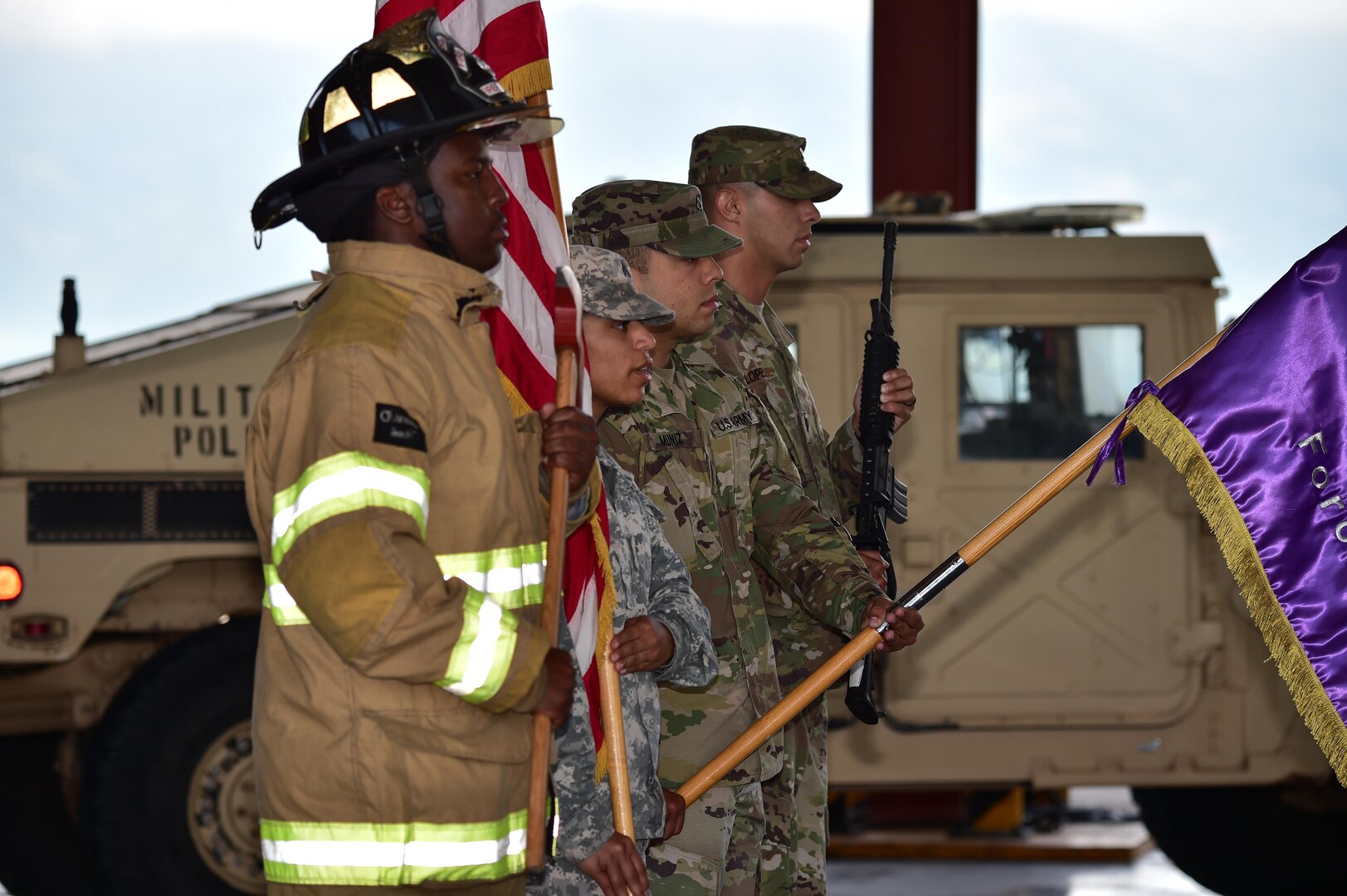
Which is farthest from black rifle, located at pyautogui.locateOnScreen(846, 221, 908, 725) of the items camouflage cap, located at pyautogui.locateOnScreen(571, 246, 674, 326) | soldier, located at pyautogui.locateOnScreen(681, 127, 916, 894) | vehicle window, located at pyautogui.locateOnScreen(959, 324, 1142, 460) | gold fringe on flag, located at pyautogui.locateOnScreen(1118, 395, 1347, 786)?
vehicle window, located at pyautogui.locateOnScreen(959, 324, 1142, 460)

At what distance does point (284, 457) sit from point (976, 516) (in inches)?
170

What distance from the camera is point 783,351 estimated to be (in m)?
3.99

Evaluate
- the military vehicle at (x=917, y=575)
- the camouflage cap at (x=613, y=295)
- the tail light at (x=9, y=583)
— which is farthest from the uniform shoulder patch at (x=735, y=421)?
the tail light at (x=9, y=583)

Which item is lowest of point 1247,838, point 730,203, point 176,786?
point 1247,838

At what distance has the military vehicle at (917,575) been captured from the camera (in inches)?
Result: 222

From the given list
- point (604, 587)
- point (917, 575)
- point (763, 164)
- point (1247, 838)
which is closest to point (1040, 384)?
point (917, 575)

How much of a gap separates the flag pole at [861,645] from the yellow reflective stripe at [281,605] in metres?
1.25

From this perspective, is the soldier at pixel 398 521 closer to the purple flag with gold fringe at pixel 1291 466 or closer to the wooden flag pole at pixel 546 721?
the wooden flag pole at pixel 546 721

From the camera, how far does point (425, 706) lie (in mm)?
2111

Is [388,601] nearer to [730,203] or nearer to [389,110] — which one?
[389,110]

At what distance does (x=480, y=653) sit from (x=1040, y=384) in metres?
4.40

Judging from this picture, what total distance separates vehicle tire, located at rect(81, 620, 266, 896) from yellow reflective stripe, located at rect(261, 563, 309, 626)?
11.7ft

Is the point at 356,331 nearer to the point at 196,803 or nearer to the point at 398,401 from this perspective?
the point at 398,401

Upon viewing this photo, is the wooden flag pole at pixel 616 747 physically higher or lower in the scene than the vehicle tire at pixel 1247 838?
higher
